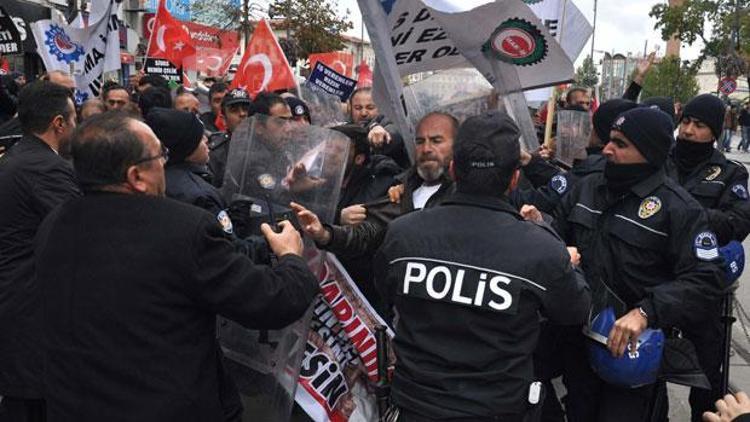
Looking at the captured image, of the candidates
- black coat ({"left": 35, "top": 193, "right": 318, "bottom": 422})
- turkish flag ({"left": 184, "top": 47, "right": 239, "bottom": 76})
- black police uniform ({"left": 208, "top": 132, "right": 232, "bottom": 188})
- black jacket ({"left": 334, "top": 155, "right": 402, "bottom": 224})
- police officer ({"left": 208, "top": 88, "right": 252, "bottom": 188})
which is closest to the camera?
black coat ({"left": 35, "top": 193, "right": 318, "bottom": 422})


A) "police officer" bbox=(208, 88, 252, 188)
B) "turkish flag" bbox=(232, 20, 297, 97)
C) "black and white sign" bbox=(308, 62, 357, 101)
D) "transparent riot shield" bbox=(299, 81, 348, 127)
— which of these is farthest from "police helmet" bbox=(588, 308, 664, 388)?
"black and white sign" bbox=(308, 62, 357, 101)

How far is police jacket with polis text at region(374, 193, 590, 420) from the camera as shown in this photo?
2457 mm

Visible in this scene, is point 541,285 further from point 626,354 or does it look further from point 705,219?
point 705,219

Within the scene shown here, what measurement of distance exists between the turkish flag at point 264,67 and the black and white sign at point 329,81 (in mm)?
888

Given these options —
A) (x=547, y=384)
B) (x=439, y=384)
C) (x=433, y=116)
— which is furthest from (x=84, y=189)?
(x=547, y=384)

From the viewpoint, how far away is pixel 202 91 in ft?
40.0

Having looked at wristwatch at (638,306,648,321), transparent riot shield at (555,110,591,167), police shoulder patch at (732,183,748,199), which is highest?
police shoulder patch at (732,183,748,199)

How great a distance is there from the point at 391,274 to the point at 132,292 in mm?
913

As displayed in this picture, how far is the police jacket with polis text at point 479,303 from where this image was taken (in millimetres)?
2457

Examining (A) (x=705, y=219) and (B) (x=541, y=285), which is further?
(A) (x=705, y=219)

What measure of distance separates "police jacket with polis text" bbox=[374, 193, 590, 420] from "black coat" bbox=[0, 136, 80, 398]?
177 centimetres

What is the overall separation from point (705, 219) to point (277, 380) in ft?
6.58

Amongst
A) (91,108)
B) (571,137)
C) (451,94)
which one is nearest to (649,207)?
(451,94)

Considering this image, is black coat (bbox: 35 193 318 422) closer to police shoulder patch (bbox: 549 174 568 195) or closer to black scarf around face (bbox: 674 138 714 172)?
police shoulder patch (bbox: 549 174 568 195)
